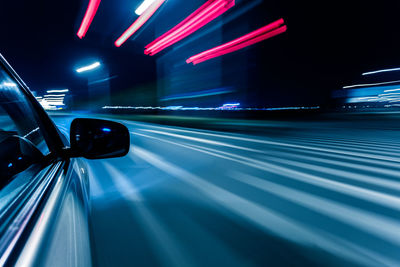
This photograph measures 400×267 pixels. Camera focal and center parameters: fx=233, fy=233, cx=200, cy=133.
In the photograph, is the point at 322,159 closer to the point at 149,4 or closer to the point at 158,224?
the point at 158,224

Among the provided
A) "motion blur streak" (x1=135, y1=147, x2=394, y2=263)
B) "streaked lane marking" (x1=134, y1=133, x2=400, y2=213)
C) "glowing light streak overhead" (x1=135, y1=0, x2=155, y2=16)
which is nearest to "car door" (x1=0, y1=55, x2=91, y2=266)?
"motion blur streak" (x1=135, y1=147, x2=394, y2=263)

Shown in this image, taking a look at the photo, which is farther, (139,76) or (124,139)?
(139,76)

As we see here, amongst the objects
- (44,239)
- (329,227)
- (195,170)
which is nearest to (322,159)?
(195,170)

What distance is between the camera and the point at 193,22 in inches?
625

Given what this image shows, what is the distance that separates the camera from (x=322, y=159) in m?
4.89

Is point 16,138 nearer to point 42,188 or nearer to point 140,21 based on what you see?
point 42,188

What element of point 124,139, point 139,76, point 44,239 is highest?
point 139,76

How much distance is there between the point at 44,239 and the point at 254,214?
1.94 m

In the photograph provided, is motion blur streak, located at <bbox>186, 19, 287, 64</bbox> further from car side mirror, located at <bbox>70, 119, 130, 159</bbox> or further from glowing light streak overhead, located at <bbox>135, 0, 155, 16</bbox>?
car side mirror, located at <bbox>70, 119, 130, 159</bbox>

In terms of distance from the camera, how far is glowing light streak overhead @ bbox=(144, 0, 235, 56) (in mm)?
13195

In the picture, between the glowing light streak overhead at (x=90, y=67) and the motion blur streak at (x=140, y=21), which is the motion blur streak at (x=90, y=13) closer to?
the motion blur streak at (x=140, y=21)

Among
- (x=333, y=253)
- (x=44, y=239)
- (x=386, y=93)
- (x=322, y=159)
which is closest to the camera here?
(x=44, y=239)

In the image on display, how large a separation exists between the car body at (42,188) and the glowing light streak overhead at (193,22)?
13454 mm

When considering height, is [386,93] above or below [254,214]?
above
